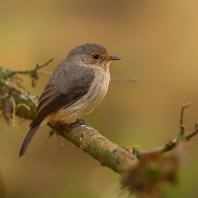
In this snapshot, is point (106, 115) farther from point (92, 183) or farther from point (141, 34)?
point (141, 34)

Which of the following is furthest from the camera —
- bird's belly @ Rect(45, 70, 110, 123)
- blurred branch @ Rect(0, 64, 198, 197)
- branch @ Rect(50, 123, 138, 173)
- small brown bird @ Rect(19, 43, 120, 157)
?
bird's belly @ Rect(45, 70, 110, 123)

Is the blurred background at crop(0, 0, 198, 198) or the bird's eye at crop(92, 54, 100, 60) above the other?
the bird's eye at crop(92, 54, 100, 60)

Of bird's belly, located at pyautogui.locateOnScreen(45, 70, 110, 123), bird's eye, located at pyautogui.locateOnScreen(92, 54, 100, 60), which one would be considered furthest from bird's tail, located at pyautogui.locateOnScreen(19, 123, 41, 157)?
bird's eye, located at pyautogui.locateOnScreen(92, 54, 100, 60)

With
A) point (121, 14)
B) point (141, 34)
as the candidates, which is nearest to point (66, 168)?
point (141, 34)

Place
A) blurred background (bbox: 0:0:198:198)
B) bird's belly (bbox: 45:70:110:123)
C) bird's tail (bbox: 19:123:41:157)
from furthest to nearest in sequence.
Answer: blurred background (bbox: 0:0:198:198), bird's belly (bbox: 45:70:110:123), bird's tail (bbox: 19:123:41:157)

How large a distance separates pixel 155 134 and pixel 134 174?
16.6 ft

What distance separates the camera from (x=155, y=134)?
7.07 m

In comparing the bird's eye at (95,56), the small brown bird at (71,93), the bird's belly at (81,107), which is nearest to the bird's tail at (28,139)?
the small brown bird at (71,93)

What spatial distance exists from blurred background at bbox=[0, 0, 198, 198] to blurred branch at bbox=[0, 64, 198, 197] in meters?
1.39

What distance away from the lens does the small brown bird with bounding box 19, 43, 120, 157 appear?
14.6 ft

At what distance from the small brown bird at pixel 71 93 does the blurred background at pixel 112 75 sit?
1058 mm

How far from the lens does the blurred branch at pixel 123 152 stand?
2.00 metres

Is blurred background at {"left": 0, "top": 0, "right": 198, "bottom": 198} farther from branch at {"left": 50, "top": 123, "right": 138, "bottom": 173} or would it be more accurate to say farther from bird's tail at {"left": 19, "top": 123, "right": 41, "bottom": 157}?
branch at {"left": 50, "top": 123, "right": 138, "bottom": 173}

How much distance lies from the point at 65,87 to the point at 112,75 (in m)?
3.86
